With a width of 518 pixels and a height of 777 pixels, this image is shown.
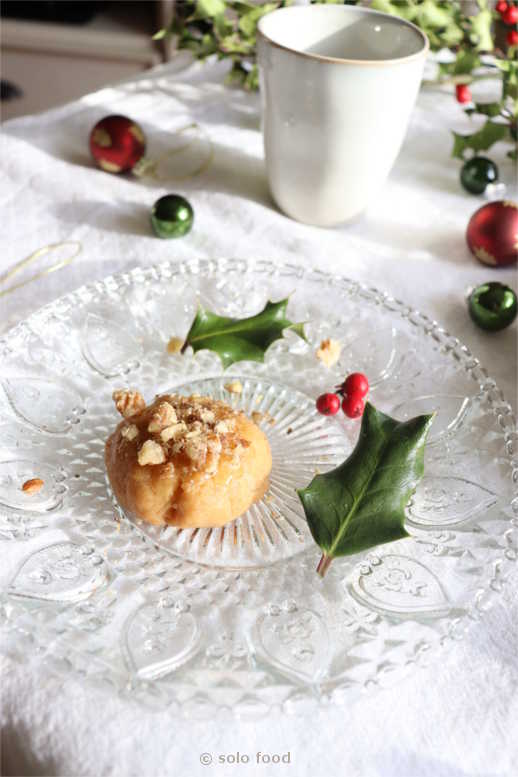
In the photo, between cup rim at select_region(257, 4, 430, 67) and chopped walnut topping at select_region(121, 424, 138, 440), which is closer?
chopped walnut topping at select_region(121, 424, 138, 440)

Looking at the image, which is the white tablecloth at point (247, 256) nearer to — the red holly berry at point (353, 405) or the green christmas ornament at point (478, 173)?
the green christmas ornament at point (478, 173)

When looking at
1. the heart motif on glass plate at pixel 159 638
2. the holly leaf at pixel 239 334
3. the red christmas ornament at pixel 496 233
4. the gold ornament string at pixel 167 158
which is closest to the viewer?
the heart motif on glass plate at pixel 159 638

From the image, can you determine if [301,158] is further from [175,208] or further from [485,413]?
[485,413]

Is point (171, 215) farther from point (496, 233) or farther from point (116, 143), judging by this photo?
point (496, 233)

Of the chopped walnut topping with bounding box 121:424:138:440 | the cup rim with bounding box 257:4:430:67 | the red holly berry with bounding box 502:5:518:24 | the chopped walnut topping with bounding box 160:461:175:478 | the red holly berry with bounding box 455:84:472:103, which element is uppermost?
the cup rim with bounding box 257:4:430:67

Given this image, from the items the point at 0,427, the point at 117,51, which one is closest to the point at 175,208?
the point at 0,427

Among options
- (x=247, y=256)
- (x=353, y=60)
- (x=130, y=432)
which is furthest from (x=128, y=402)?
(x=353, y=60)

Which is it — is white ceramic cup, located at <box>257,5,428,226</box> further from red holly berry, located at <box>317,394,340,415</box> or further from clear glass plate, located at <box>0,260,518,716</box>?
red holly berry, located at <box>317,394,340,415</box>

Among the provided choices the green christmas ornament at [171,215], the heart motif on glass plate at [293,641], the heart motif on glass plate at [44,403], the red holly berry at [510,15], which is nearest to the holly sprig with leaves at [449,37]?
the red holly berry at [510,15]

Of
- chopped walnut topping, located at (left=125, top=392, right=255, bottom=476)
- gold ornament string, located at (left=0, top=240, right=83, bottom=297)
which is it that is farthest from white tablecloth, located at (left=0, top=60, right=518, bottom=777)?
chopped walnut topping, located at (left=125, top=392, right=255, bottom=476)
